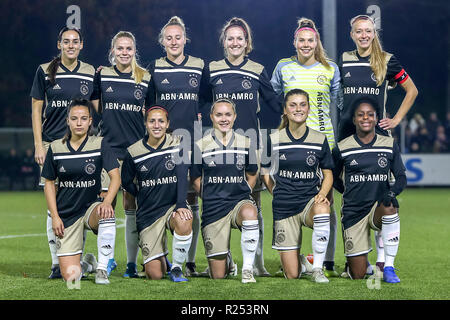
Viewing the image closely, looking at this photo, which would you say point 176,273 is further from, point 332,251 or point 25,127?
point 25,127

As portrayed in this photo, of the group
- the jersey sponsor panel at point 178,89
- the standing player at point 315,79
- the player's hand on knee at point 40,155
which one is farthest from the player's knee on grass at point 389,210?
the player's hand on knee at point 40,155

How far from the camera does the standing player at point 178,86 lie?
6.64m

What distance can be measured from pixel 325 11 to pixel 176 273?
6016mm

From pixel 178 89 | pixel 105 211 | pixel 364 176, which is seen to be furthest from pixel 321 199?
pixel 105 211

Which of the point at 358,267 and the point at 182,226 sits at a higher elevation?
the point at 182,226

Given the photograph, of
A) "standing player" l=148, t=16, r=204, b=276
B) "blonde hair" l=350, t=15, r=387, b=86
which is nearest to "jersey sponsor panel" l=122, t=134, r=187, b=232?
"standing player" l=148, t=16, r=204, b=276

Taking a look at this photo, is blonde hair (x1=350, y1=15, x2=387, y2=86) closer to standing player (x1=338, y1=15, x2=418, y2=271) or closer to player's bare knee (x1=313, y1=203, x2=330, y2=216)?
standing player (x1=338, y1=15, x2=418, y2=271)

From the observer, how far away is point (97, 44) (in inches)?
777

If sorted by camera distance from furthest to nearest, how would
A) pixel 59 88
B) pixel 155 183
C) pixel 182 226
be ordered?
pixel 59 88, pixel 155 183, pixel 182 226

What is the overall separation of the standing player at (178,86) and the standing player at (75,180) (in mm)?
680

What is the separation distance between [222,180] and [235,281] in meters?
0.80

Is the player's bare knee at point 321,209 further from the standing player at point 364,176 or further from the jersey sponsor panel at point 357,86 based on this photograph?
the jersey sponsor panel at point 357,86

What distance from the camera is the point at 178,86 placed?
663 centimetres

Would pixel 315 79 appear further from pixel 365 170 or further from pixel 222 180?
pixel 222 180
